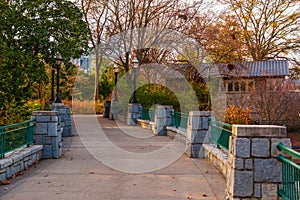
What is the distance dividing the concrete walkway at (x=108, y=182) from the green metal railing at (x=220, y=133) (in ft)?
1.85

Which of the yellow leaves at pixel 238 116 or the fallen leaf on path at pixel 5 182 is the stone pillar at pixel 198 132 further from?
the yellow leaves at pixel 238 116

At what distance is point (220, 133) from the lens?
757cm

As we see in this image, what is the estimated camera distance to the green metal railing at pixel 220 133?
281 inches

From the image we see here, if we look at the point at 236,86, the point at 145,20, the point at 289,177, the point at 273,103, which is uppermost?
the point at 145,20

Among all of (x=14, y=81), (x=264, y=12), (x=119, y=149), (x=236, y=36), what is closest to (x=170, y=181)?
(x=119, y=149)

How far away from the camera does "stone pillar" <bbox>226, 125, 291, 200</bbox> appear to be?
14.8 feet

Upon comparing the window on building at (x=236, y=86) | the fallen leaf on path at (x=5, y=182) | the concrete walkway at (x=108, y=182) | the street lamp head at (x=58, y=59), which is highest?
the street lamp head at (x=58, y=59)

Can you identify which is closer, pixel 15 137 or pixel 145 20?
pixel 15 137

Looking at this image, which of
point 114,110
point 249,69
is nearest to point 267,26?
point 249,69

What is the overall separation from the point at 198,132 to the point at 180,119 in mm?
→ 3203

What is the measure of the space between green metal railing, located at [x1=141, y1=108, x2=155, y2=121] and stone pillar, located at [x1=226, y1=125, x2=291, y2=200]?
40.8ft

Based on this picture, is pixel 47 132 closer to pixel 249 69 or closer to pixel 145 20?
pixel 145 20

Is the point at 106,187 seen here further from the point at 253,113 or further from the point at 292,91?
the point at 292,91

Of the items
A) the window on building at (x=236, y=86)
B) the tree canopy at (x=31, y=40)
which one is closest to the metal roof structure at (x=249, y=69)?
the window on building at (x=236, y=86)
